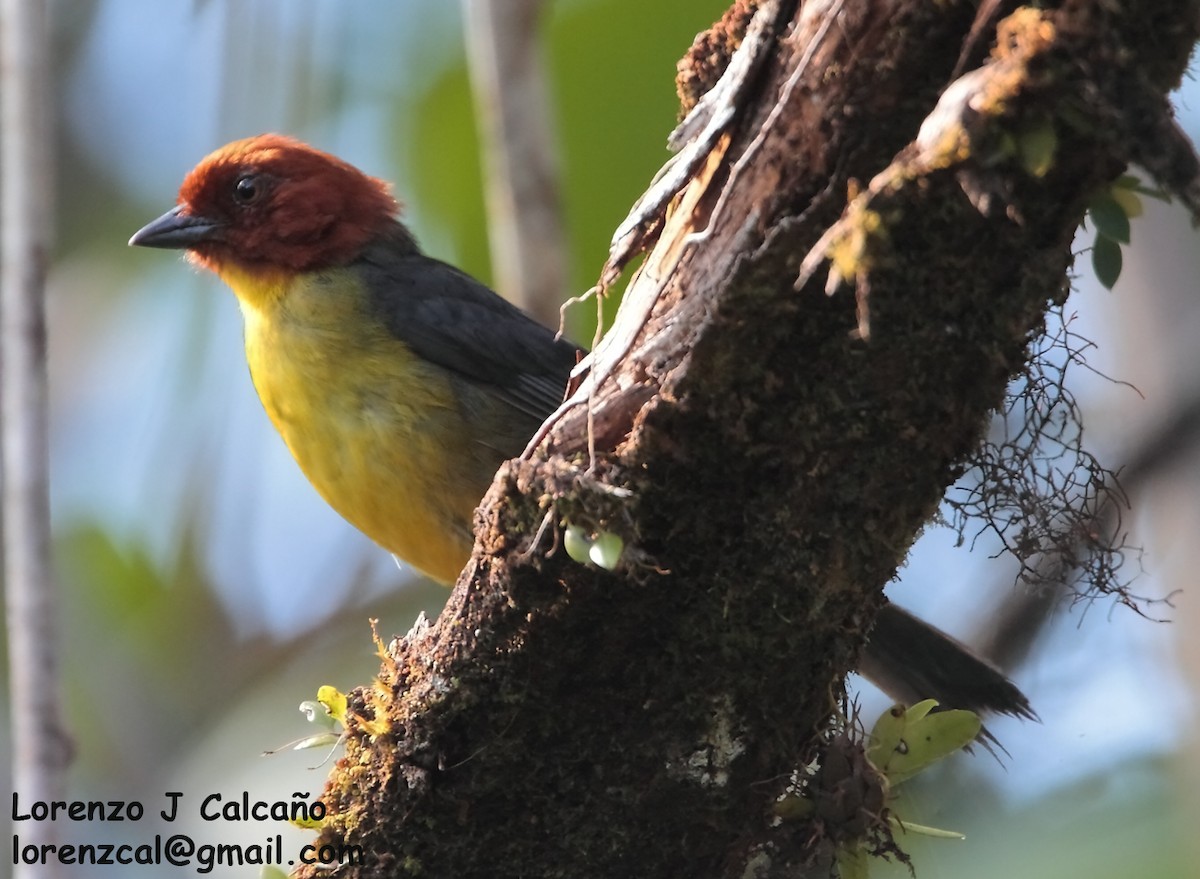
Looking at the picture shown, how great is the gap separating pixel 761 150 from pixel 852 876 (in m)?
1.41

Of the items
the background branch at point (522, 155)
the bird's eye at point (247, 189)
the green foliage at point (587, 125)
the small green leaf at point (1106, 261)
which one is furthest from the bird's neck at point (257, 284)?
the small green leaf at point (1106, 261)

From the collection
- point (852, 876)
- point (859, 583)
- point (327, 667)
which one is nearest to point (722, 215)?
point (859, 583)

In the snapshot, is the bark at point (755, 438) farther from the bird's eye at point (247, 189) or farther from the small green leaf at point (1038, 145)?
the bird's eye at point (247, 189)

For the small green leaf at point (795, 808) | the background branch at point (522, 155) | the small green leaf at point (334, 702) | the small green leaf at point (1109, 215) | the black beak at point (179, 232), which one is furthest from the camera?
the background branch at point (522, 155)

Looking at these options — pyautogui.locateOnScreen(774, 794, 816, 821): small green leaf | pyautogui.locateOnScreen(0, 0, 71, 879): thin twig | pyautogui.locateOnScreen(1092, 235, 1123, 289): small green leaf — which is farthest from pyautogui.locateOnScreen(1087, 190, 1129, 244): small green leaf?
pyautogui.locateOnScreen(0, 0, 71, 879): thin twig

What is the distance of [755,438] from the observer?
89.0 inches

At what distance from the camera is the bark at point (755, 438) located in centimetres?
194

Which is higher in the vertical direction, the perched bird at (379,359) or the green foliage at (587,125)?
the green foliage at (587,125)

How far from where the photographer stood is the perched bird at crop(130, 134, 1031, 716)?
3859mm

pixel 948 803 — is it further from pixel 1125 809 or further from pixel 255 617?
pixel 255 617

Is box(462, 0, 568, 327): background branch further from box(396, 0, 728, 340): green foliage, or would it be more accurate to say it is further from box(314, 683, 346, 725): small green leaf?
box(314, 683, 346, 725): small green leaf

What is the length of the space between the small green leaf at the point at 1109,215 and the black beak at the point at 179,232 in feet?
10.6

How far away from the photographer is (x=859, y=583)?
235 centimetres

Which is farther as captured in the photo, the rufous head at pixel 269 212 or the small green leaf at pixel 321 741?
the rufous head at pixel 269 212
